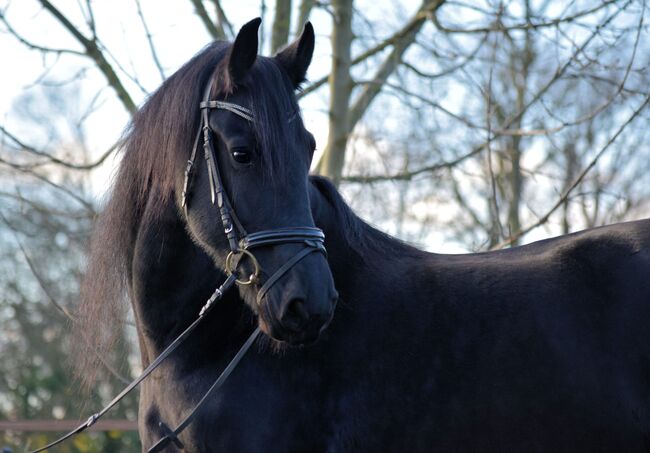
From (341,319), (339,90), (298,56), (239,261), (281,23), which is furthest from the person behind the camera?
(339,90)

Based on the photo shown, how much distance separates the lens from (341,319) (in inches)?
139

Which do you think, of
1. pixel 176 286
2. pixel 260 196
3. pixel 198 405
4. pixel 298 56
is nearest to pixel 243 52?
pixel 298 56

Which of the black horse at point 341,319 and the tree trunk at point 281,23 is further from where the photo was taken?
the tree trunk at point 281,23

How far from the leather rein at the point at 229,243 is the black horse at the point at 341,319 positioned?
0.11 feet

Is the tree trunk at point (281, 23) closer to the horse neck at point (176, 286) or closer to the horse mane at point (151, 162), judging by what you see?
the horse mane at point (151, 162)

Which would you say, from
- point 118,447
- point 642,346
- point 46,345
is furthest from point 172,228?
point 46,345

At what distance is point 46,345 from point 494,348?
70.8 feet

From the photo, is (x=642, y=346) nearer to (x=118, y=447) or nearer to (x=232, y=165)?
(x=232, y=165)

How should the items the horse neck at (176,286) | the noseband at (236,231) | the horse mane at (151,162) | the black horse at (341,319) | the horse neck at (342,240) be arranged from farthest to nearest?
the horse neck at (342,240) < the horse neck at (176,286) < the horse mane at (151,162) < the black horse at (341,319) < the noseband at (236,231)

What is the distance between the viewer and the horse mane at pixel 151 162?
336 cm

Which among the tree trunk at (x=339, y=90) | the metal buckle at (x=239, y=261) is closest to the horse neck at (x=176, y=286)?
the metal buckle at (x=239, y=261)

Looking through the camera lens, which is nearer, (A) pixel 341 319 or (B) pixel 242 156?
(B) pixel 242 156

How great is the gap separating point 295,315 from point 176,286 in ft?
2.71

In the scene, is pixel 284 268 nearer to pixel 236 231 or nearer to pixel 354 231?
pixel 236 231
